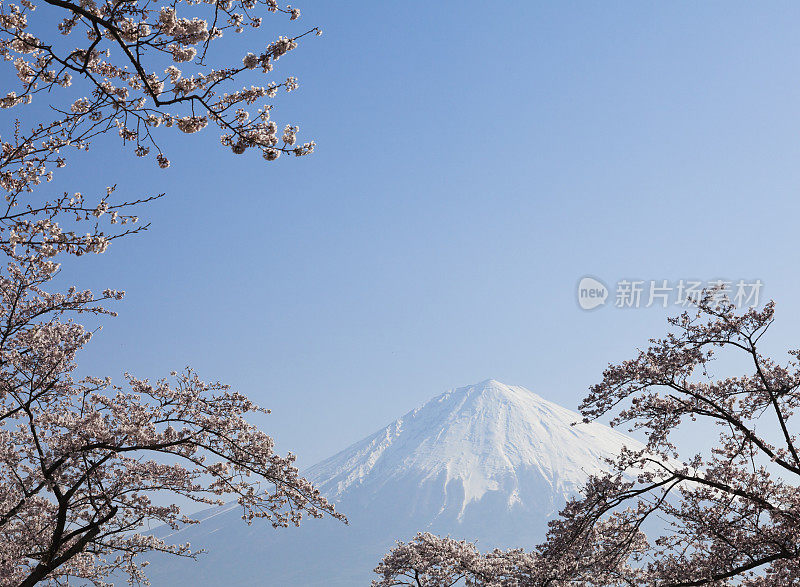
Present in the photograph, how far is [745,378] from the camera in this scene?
8.59 metres

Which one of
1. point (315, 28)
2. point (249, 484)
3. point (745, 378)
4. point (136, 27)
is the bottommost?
Answer: point (745, 378)

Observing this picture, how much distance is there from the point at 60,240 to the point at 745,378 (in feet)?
29.6

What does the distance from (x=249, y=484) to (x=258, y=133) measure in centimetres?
598

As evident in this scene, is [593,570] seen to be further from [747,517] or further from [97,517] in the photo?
[97,517]

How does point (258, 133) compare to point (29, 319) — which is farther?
point (29, 319)

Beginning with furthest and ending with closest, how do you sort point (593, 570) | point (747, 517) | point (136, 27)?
point (593, 570) → point (747, 517) → point (136, 27)

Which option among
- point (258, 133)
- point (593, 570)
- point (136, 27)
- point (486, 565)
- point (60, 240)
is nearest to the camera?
point (136, 27)

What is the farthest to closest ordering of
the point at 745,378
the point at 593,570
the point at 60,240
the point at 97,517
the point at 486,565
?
the point at 486,565, the point at 97,517, the point at 593,570, the point at 745,378, the point at 60,240

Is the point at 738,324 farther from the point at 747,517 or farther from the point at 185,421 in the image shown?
the point at 185,421

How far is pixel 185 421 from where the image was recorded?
902 centimetres

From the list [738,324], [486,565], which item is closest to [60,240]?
[738,324]

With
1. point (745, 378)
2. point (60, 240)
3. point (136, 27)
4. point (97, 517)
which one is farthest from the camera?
point (97, 517)

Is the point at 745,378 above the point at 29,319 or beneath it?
beneath

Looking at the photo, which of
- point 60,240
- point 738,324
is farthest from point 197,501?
point 738,324
